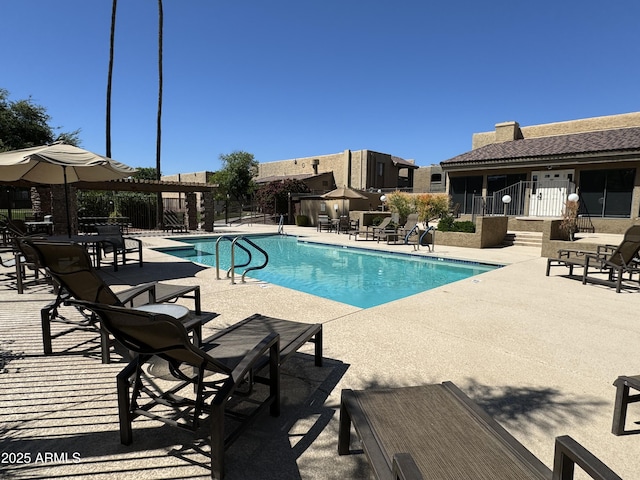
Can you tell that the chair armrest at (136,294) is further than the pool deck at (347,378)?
Yes

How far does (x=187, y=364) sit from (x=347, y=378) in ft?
4.68

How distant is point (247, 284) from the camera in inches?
255

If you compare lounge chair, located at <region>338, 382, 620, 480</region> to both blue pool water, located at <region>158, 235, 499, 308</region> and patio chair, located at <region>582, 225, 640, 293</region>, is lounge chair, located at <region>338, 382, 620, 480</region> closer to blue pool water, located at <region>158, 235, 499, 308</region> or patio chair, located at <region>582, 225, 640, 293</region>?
blue pool water, located at <region>158, 235, 499, 308</region>

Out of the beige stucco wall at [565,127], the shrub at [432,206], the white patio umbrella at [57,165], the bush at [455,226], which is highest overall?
the beige stucco wall at [565,127]

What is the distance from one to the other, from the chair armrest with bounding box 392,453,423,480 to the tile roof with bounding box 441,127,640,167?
17.3 metres

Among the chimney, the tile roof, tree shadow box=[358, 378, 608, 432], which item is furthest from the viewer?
the chimney

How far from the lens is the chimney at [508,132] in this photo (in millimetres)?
20484

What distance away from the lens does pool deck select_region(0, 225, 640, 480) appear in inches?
79.0

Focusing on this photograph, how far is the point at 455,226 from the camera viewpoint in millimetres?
14086

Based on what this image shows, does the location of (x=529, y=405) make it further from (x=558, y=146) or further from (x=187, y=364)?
(x=558, y=146)

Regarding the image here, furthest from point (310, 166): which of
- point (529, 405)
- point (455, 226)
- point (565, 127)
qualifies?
point (529, 405)

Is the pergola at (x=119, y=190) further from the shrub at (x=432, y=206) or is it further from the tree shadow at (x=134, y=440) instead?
the tree shadow at (x=134, y=440)

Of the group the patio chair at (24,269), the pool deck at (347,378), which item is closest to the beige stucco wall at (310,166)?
the patio chair at (24,269)

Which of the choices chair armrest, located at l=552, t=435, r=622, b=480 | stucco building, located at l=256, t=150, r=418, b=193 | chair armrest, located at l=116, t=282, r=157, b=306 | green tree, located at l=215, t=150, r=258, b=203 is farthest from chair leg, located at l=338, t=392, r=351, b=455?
green tree, located at l=215, t=150, r=258, b=203
